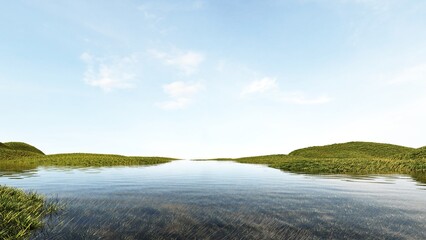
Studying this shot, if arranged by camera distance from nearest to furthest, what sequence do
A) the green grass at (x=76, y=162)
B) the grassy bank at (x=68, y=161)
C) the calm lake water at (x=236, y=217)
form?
the calm lake water at (x=236, y=217) < the grassy bank at (x=68, y=161) < the green grass at (x=76, y=162)

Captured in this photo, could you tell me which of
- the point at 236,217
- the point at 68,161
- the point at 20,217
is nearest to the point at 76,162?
the point at 68,161

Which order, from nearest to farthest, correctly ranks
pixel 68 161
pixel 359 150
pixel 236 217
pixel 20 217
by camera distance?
pixel 20 217 → pixel 236 217 → pixel 68 161 → pixel 359 150

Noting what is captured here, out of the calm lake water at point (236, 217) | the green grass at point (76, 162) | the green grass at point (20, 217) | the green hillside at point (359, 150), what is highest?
the green hillside at point (359, 150)

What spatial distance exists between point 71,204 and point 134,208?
13.4 ft

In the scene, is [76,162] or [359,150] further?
[359,150]

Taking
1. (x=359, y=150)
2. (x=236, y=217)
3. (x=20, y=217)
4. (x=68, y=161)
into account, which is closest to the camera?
(x=20, y=217)

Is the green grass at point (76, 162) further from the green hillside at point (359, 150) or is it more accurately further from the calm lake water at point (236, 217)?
the green hillside at point (359, 150)

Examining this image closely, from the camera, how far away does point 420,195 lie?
21.0 metres

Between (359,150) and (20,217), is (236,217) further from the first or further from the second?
(359,150)

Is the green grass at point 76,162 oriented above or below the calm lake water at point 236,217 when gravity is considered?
above

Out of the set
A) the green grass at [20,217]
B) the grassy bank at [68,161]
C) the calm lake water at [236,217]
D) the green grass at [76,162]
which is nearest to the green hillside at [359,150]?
the grassy bank at [68,161]

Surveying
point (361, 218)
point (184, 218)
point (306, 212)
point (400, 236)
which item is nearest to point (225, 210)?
point (184, 218)

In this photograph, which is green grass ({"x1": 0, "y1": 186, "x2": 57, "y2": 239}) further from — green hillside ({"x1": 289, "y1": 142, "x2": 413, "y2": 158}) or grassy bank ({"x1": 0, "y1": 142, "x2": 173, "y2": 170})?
green hillside ({"x1": 289, "y1": 142, "x2": 413, "y2": 158})

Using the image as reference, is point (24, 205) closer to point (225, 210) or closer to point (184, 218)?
point (184, 218)
